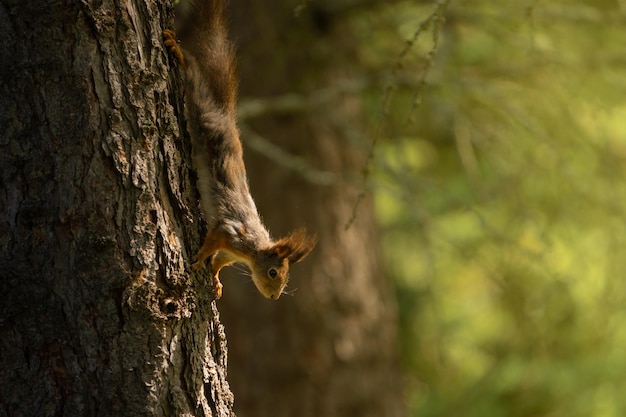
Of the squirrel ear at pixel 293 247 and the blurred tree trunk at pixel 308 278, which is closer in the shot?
the squirrel ear at pixel 293 247

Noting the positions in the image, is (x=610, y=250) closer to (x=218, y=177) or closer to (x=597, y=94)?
(x=597, y=94)

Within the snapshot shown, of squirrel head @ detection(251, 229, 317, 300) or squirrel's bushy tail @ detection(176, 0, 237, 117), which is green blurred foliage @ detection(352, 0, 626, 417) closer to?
squirrel head @ detection(251, 229, 317, 300)

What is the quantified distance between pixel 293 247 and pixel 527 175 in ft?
8.00

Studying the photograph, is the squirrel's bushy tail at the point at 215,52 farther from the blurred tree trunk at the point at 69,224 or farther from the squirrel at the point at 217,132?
the blurred tree trunk at the point at 69,224

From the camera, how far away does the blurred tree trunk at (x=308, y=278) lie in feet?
17.1

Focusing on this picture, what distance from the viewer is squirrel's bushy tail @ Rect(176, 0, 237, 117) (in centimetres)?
281

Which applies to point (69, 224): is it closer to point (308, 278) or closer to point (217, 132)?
point (217, 132)

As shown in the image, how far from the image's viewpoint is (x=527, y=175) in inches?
202

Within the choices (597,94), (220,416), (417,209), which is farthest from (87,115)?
(597,94)

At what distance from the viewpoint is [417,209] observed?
4438 millimetres

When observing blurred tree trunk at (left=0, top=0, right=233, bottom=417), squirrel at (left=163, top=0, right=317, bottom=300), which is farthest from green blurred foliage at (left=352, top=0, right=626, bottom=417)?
blurred tree trunk at (left=0, top=0, right=233, bottom=417)

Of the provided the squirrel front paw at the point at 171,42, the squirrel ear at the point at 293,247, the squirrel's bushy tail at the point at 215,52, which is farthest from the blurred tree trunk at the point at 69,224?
the squirrel ear at the point at 293,247

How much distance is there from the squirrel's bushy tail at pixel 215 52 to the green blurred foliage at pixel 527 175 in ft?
4.01

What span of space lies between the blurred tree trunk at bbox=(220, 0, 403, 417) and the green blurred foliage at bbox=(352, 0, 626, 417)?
1.15 feet
